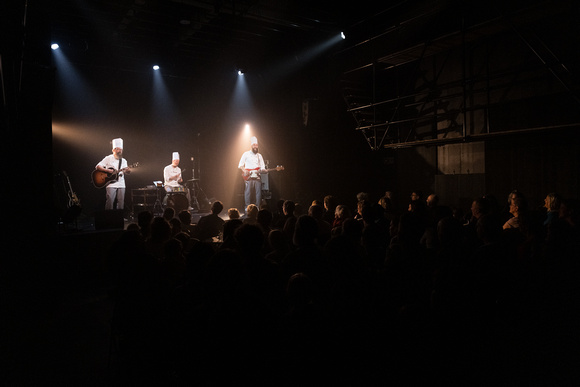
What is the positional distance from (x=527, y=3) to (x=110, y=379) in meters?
7.47

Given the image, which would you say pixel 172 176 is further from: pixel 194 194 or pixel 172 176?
pixel 194 194

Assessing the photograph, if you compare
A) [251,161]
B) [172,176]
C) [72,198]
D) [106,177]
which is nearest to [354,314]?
[251,161]

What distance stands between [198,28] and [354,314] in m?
8.51

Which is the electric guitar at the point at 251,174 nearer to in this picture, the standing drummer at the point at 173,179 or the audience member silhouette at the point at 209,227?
the standing drummer at the point at 173,179

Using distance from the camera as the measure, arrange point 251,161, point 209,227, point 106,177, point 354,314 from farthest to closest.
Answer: point 251,161 < point 106,177 < point 209,227 < point 354,314

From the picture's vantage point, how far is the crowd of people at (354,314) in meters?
2.06

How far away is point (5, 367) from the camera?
309cm

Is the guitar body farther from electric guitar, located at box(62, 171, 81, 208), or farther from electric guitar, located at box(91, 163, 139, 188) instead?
electric guitar, located at box(62, 171, 81, 208)

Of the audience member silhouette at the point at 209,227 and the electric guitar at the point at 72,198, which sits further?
the electric guitar at the point at 72,198

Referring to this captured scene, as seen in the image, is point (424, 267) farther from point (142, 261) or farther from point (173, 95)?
point (173, 95)

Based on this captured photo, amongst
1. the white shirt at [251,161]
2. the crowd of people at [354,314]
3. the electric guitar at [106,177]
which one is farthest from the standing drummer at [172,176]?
the crowd of people at [354,314]

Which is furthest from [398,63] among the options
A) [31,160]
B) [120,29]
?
[31,160]

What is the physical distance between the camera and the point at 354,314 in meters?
2.27

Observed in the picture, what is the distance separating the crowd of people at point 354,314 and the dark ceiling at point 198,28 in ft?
20.7
